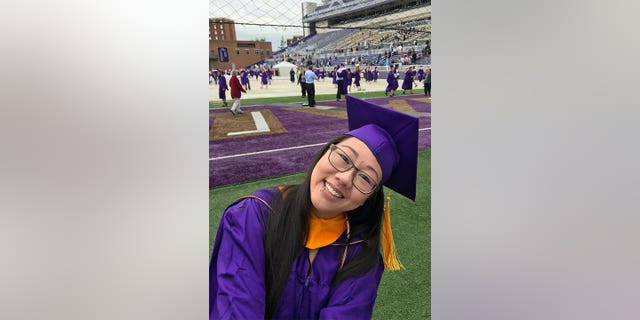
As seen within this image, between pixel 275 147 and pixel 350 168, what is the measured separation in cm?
165

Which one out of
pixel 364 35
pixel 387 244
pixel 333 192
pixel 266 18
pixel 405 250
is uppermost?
pixel 364 35

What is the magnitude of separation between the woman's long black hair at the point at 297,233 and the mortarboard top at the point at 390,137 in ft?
0.18

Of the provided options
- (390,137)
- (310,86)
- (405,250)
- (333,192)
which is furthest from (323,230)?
(310,86)

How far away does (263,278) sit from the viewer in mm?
837

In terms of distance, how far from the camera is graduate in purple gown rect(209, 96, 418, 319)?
0.83m

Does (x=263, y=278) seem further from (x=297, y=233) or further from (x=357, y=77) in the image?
(x=357, y=77)

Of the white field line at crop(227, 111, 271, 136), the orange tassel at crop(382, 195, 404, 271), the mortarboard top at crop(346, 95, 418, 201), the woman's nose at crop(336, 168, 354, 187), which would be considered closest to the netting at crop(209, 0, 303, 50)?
the mortarboard top at crop(346, 95, 418, 201)
